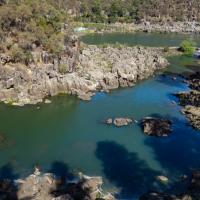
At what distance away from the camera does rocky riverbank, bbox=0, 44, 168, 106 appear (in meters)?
67.1

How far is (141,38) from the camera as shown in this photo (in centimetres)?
14012

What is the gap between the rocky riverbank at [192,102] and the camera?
61075 mm

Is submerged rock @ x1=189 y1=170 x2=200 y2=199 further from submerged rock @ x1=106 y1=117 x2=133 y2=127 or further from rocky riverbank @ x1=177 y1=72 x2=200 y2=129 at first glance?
submerged rock @ x1=106 y1=117 x2=133 y2=127

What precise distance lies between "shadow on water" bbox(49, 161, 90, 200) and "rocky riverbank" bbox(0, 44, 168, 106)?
68.8ft

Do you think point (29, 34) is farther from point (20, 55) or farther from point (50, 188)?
point (50, 188)

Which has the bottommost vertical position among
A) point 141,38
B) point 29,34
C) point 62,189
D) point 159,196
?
point 141,38

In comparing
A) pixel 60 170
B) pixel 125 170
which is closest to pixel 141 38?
pixel 125 170

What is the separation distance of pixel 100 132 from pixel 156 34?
4055 inches

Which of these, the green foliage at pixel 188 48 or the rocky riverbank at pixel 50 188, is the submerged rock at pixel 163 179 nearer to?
the rocky riverbank at pixel 50 188

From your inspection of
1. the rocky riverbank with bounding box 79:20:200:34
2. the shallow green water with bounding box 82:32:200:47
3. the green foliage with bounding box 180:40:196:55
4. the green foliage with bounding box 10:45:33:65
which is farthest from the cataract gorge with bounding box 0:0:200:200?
the rocky riverbank with bounding box 79:20:200:34

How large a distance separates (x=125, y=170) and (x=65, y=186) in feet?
25.9

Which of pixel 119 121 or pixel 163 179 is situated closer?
pixel 163 179

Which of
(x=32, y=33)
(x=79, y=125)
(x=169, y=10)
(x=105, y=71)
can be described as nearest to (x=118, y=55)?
(x=105, y=71)

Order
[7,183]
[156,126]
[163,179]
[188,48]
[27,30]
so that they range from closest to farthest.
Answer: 1. [7,183]
2. [163,179]
3. [156,126]
4. [27,30]
5. [188,48]
